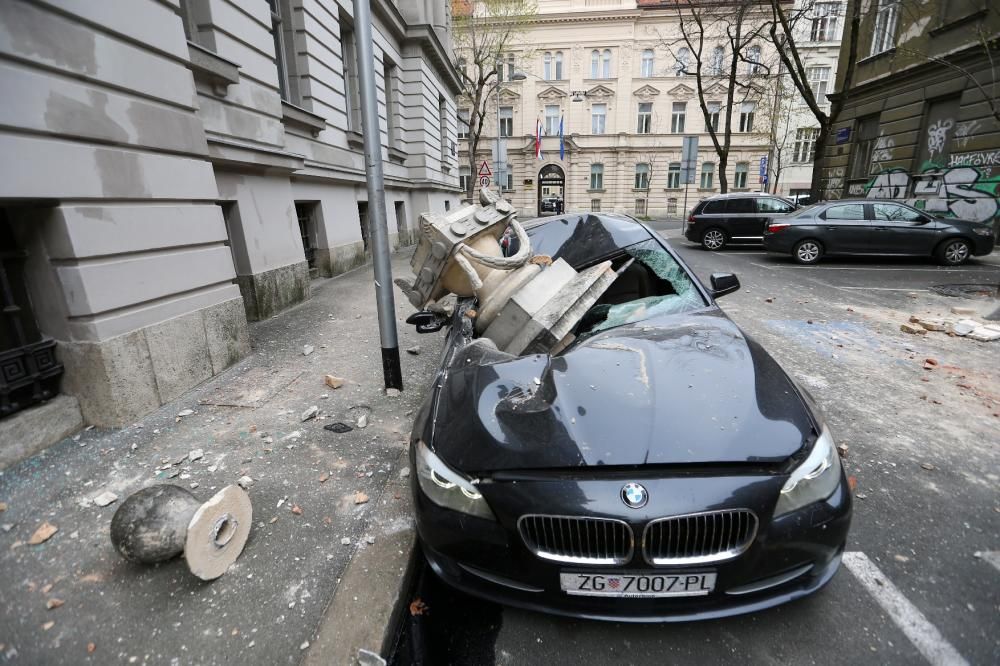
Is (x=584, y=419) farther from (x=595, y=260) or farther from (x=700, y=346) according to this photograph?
(x=595, y=260)

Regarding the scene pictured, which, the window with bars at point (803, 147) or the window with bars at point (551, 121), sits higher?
the window with bars at point (551, 121)

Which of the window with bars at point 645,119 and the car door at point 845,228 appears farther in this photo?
the window with bars at point 645,119

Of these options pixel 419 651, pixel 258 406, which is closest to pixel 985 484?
pixel 419 651

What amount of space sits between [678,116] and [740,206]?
28.3m

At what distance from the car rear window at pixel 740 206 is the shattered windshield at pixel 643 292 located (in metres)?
12.1

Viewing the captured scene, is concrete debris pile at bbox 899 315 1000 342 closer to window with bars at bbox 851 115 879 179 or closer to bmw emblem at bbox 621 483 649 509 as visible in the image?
bmw emblem at bbox 621 483 649 509

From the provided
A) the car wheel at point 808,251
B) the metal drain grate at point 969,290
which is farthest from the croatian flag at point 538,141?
the metal drain grate at point 969,290

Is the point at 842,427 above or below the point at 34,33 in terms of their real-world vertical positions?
below

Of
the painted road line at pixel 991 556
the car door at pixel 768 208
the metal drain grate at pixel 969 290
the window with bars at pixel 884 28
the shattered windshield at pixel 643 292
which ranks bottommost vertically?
the painted road line at pixel 991 556

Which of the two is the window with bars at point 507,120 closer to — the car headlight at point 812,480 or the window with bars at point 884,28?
the window with bars at point 884,28

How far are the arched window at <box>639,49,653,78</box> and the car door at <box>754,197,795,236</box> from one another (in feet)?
95.5

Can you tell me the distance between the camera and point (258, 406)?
365 cm

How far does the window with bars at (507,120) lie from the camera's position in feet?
130

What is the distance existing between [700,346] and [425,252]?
2102 mm
